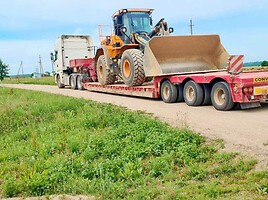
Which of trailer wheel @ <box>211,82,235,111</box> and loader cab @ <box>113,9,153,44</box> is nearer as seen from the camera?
trailer wheel @ <box>211,82,235,111</box>

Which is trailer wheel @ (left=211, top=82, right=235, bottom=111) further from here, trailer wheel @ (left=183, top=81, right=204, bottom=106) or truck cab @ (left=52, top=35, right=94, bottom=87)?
truck cab @ (left=52, top=35, right=94, bottom=87)

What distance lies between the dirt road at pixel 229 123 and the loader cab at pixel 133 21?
197 inches

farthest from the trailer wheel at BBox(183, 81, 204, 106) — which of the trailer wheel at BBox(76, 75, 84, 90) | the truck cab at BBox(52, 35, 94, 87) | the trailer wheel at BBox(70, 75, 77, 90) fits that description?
the truck cab at BBox(52, 35, 94, 87)

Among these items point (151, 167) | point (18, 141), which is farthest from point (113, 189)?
point (18, 141)

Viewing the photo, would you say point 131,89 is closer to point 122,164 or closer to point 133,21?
point 133,21

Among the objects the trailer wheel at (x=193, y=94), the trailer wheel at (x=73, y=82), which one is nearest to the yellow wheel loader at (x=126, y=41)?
the trailer wheel at (x=193, y=94)

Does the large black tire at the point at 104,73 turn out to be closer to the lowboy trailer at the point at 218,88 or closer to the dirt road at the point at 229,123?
the lowboy trailer at the point at 218,88

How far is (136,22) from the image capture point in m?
15.2

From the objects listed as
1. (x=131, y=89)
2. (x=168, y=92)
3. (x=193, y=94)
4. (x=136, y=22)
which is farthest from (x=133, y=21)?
(x=193, y=94)

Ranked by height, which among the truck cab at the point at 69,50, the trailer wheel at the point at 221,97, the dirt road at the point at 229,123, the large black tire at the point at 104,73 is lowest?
the dirt road at the point at 229,123

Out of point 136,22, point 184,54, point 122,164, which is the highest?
point 136,22

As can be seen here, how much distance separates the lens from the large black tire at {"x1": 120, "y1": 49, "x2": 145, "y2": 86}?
528 inches

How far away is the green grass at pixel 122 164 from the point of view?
484cm

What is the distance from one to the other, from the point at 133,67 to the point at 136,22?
271cm
